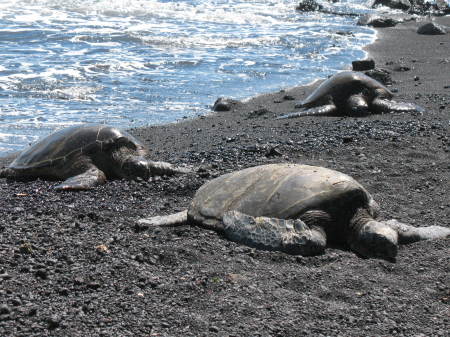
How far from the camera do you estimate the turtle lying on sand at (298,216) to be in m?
3.76

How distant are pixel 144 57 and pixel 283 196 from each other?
380 inches

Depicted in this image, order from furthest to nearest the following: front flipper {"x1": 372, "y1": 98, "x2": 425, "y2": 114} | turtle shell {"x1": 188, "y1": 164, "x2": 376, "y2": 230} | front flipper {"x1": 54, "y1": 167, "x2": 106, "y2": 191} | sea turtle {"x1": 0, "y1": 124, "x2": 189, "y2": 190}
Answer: front flipper {"x1": 372, "y1": 98, "x2": 425, "y2": 114}, sea turtle {"x1": 0, "y1": 124, "x2": 189, "y2": 190}, front flipper {"x1": 54, "y1": 167, "x2": 106, "y2": 191}, turtle shell {"x1": 188, "y1": 164, "x2": 376, "y2": 230}

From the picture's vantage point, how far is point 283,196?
398cm

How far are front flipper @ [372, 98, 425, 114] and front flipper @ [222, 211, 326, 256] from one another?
4.54 meters

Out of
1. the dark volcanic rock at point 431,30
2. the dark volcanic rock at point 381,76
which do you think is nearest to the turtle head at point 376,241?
the dark volcanic rock at point 381,76

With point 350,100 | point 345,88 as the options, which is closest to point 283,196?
point 350,100

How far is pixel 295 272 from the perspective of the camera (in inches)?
138

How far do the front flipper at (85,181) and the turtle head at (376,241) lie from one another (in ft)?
7.98

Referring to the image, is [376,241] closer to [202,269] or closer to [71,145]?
[202,269]

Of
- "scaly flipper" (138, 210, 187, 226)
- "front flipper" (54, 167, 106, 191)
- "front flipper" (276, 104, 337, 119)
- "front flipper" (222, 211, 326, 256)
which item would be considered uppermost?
"front flipper" (222, 211, 326, 256)

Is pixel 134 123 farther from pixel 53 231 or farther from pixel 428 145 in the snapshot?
pixel 53 231

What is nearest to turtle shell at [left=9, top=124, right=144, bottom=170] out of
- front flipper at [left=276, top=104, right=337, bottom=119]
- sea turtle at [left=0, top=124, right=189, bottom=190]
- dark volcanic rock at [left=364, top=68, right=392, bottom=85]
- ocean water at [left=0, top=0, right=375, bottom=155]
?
sea turtle at [left=0, top=124, right=189, bottom=190]

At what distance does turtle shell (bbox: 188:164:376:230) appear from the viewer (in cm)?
391

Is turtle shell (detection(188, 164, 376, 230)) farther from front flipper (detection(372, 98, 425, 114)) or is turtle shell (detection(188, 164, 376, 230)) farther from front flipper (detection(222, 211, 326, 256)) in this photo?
front flipper (detection(372, 98, 425, 114))
